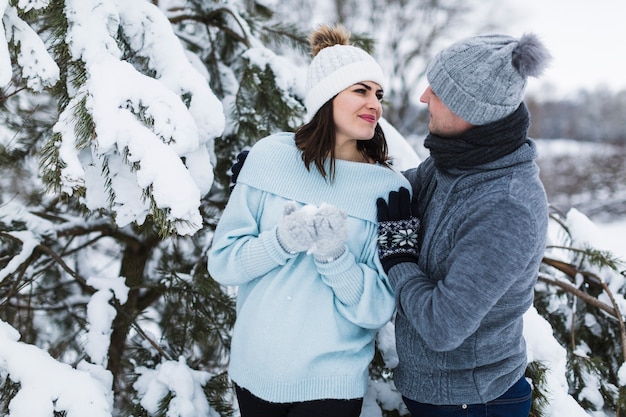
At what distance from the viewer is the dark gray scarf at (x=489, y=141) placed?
1.23 m

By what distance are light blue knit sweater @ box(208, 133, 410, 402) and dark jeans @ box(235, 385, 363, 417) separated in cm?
3

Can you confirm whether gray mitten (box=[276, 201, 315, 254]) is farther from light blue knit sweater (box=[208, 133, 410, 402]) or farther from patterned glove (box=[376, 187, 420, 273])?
patterned glove (box=[376, 187, 420, 273])

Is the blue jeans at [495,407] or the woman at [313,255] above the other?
the woman at [313,255]

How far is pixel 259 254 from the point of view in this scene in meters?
1.39

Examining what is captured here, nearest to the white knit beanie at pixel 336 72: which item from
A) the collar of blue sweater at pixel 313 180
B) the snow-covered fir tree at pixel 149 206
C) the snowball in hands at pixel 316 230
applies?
the collar of blue sweater at pixel 313 180

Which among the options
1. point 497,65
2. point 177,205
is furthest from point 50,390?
point 497,65

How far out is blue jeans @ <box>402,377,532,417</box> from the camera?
133 centimetres

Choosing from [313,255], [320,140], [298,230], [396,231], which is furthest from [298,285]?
[320,140]

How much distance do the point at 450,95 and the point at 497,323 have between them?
642 mm

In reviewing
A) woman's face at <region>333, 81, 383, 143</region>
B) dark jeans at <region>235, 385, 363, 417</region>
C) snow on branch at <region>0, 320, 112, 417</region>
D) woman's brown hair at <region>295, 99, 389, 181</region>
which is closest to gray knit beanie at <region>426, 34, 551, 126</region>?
woman's face at <region>333, 81, 383, 143</region>

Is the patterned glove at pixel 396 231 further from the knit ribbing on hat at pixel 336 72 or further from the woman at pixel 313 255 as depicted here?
the knit ribbing on hat at pixel 336 72

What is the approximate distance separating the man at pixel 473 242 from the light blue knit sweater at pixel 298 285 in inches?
3.9

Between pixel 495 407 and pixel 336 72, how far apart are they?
3.77 feet

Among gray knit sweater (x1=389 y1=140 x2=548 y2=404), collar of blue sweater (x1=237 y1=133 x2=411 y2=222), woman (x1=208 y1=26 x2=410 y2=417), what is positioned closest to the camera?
gray knit sweater (x1=389 y1=140 x2=548 y2=404)
